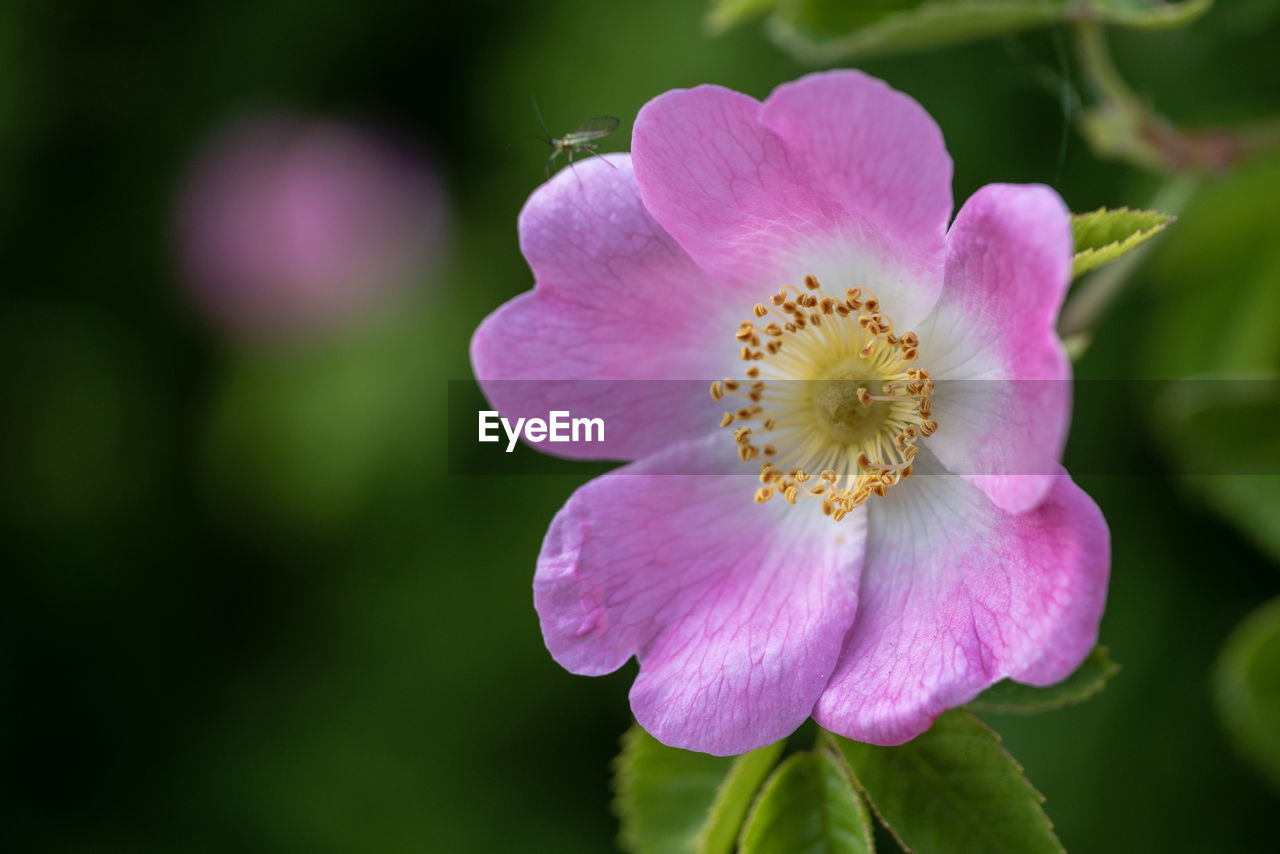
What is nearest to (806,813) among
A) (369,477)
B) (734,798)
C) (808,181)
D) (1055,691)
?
(734,798)

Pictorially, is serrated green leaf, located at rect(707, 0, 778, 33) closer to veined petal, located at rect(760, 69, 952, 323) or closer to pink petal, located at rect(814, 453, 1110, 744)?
veined petal, located at rect(760, 69, 952, 323)

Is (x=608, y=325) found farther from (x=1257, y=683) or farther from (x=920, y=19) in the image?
(x=1257, y=683)

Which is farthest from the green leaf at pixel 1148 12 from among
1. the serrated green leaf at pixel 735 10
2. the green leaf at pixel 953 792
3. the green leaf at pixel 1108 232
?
the green leaf at pixel 953 792

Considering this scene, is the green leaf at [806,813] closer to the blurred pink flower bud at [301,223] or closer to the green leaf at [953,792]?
the green leaf at [953,792]

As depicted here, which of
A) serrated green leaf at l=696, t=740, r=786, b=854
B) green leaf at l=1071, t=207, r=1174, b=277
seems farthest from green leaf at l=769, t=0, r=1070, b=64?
serrated green leaf at l=696, t=740, r=786, b=854

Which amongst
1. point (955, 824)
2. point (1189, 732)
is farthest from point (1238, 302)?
point (955, 824)

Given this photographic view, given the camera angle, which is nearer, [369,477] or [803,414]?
[803,414]
